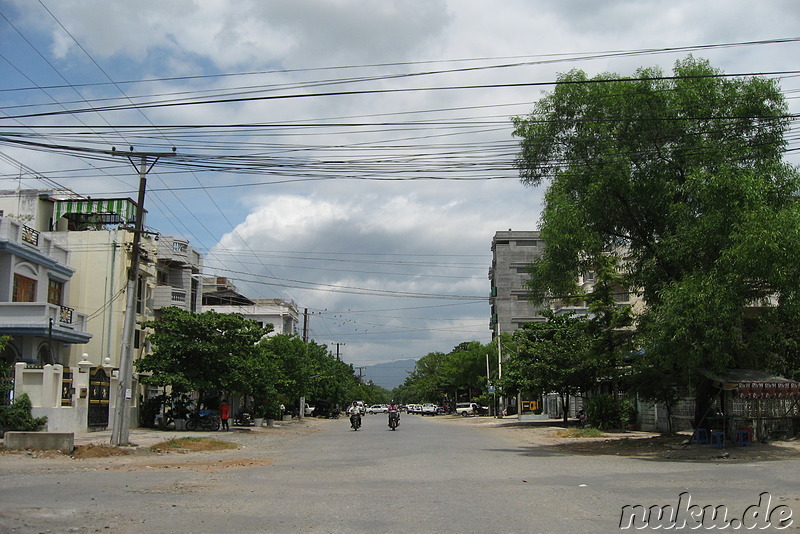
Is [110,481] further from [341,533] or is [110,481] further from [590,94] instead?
[590,94]

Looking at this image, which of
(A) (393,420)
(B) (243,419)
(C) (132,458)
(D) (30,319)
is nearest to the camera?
(C) (132,458)

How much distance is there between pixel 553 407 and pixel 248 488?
48.5m

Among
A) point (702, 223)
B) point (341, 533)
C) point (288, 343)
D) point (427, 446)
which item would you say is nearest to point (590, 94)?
point (702, 223)

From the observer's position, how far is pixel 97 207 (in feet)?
149

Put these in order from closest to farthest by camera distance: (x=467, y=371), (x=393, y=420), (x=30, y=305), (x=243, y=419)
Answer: (x=30, y=305)
(x=393, y=420)
(x=243, y=419)
(x=467, y=371)

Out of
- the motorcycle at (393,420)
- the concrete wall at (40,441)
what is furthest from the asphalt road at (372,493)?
the motorcycle at (393,420)

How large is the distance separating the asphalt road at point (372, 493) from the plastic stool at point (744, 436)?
4590mm

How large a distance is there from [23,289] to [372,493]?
2555 cm

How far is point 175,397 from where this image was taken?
37.3m

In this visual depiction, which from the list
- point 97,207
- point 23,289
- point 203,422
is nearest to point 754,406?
point 203,422

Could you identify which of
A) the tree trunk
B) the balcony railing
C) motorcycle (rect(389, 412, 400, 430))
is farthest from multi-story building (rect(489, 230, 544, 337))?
the tree trunk

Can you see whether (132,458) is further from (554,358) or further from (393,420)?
(554,358)

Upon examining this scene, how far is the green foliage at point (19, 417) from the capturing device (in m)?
26.5

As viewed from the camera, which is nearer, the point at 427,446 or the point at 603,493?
the point at 603,493
